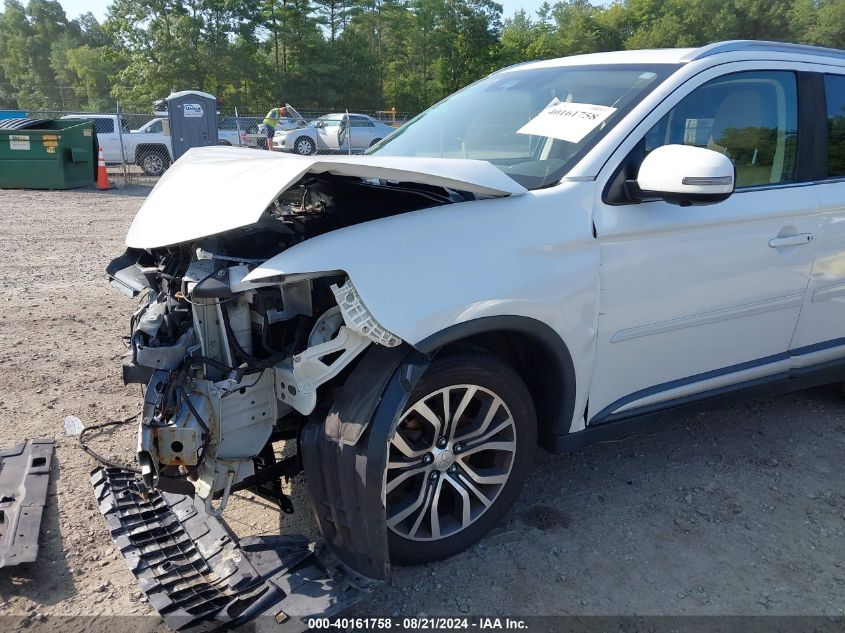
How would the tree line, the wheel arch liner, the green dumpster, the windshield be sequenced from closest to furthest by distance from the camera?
the wheel arch liner → the windshield → the green dumpster → the tree line

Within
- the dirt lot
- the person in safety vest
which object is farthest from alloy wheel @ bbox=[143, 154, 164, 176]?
the dirt lot

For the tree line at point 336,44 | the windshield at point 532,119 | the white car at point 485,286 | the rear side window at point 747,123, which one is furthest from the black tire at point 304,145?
the tree line at point 336,44

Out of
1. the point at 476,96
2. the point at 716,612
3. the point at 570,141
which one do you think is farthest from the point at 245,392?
the point at 476,96

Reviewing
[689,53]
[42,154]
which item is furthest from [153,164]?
[689,53]

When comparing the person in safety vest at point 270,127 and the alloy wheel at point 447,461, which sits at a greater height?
the person in safety vest at point 270,127

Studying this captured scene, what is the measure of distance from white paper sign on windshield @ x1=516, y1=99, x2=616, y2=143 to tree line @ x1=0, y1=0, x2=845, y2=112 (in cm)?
4494

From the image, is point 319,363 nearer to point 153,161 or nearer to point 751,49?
point 751,49

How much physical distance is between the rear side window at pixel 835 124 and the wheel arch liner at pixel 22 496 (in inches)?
161

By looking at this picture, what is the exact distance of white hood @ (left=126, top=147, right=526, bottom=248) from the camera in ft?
7.32

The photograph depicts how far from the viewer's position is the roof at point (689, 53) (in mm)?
3059

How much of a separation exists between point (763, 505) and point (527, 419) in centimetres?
136

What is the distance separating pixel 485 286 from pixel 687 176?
2.85 ft

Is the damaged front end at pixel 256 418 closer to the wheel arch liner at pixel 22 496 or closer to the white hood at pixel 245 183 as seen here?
the white hood at pixel 245 183

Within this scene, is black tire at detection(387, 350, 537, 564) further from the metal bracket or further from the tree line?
the tree line
